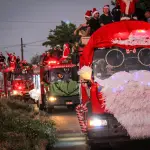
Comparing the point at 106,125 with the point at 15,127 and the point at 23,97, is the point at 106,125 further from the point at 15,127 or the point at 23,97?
the point at 23,97

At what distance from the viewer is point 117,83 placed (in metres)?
8.85

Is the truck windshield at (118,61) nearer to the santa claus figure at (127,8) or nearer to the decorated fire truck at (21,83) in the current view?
the santa claus figure at (127,8)

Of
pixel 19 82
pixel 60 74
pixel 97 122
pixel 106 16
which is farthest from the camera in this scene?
pixel 19 82

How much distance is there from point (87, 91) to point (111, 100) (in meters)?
1.39

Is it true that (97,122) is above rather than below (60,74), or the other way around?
below

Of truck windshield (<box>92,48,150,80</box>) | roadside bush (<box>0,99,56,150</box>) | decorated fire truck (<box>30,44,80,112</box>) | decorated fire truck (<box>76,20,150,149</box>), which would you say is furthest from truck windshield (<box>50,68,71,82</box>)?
truck windshield (<box>92,48,150,80</box>)

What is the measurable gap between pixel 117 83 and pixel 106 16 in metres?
4.01

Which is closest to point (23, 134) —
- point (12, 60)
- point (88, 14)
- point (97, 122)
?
point (97, 122)

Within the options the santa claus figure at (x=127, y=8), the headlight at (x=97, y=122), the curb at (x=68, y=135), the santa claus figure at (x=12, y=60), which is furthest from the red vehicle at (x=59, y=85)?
the headlight at (x=97, y=122)

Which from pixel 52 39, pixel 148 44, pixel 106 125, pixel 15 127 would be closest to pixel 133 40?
pixel 148 44

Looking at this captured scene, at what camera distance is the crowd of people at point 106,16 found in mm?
11942

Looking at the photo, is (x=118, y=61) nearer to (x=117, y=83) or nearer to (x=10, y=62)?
(x=117, y=83)

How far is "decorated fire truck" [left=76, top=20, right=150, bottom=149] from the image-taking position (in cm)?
862

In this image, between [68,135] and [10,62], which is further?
[10,62]
